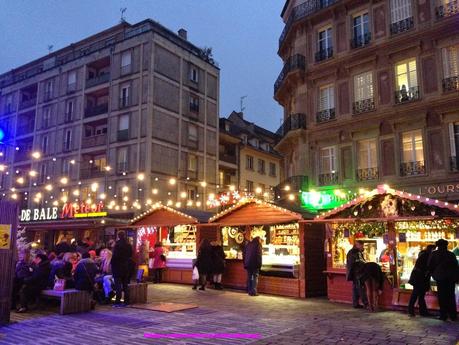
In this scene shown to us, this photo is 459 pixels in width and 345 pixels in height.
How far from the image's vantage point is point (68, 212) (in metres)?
26.7

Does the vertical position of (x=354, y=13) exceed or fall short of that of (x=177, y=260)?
it exceeds it

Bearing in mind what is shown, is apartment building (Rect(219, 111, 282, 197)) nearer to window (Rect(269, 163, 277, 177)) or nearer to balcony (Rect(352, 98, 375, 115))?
window (Rect(269, 163, 277, 177))

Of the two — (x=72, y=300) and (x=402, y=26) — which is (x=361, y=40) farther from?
(x=72, y=300)

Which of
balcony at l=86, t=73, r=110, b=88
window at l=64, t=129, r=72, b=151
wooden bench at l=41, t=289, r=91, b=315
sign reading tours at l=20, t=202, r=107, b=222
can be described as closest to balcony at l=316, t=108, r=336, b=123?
wooden bench at l=41, t=289, r=91, b=315

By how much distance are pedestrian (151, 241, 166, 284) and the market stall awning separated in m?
1.01

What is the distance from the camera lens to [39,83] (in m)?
37.3

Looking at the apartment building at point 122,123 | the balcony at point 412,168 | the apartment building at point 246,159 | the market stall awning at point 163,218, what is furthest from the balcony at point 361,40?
the apartment building at point 246,159

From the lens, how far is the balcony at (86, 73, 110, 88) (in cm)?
3256

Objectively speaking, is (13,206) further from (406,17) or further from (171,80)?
(171,80)

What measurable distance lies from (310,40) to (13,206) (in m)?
15.5

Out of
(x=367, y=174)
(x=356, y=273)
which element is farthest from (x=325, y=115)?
(x=356, y=273)

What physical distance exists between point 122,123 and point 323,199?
17.6 m

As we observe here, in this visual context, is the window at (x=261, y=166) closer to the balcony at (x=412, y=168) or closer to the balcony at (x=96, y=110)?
the balcony at (x=96, y=110)

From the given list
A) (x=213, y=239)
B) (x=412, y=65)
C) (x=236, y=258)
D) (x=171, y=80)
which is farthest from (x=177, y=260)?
(x=171, y=80)
